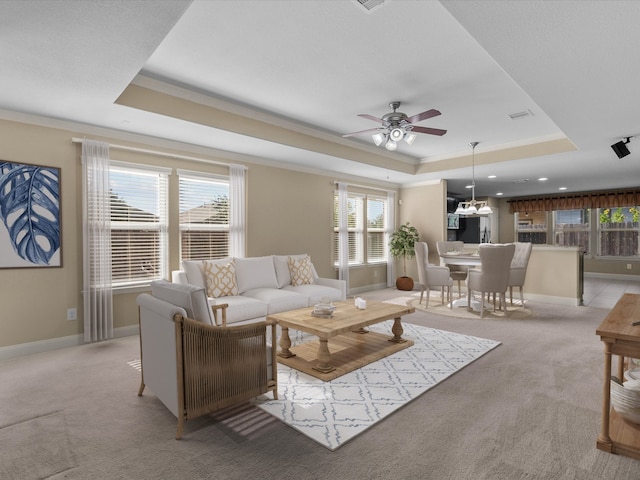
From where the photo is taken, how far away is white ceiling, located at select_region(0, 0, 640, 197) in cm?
215

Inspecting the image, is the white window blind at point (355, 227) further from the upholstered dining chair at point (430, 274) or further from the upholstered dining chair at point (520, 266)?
the upholstered dining chair at point (520, 266)

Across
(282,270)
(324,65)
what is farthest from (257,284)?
(324,65)

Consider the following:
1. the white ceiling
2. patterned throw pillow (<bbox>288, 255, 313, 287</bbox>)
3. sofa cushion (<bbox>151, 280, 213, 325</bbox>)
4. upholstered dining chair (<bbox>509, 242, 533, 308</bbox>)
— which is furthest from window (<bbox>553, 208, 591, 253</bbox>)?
sofa cushion (<bbox>151, 280, 213, 325</bbox>)

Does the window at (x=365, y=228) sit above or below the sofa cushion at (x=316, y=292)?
above

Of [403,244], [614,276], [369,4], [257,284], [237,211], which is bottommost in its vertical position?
[614,276]

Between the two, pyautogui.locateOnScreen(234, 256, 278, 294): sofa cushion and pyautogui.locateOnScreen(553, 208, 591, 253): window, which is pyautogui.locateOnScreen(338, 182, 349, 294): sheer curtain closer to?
pyautogui.locateOnScreen(234, 256, 278, 294): sofa cushion

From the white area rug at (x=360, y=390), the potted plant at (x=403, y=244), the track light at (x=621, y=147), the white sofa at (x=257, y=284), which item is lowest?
the white area rug at (x=360, y=390)

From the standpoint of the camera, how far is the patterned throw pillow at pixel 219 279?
4391mm

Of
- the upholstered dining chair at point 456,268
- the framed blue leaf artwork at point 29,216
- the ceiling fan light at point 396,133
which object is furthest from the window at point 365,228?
the framed blue leaf artwork at point 29,216

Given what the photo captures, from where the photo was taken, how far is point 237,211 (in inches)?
212

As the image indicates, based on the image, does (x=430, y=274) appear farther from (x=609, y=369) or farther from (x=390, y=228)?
(x=609, y=369)

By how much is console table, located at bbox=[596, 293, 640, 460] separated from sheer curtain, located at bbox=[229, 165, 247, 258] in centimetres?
448

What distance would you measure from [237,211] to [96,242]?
193 centimetres

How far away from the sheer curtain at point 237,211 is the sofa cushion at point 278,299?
0.92 metres
